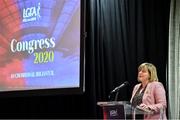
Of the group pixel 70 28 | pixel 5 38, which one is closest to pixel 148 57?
pixel 70 28

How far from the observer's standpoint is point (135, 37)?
481 cm

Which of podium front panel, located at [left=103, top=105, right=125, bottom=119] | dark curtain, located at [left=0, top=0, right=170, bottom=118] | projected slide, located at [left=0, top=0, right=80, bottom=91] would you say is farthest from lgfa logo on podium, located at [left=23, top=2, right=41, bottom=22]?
podium front panel, located at [left=103, top=105, right=125, bottom=119]

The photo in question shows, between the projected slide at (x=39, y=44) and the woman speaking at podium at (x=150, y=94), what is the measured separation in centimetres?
67

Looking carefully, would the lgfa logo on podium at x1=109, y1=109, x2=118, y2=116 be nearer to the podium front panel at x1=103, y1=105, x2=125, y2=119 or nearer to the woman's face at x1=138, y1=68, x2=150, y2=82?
the podium front panel at x1=103, y1=105, x2=125, y2=119

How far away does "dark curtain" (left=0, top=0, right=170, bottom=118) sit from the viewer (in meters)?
4.68

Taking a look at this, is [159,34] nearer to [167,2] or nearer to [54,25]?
[167,2]

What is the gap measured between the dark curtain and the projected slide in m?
0.45

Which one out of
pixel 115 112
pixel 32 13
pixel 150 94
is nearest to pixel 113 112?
pixel 115 112

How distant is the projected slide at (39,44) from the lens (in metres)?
4.28

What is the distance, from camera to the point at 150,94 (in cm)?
380

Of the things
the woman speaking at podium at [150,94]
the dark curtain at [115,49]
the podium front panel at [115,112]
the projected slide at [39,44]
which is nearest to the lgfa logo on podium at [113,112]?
the podium front panel at [115,112]

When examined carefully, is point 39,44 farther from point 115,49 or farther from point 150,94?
point 150,94

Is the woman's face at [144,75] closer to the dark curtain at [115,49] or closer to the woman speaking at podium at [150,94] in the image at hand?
the woman speaking at podium at [150,94]

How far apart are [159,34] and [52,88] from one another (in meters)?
1.48
